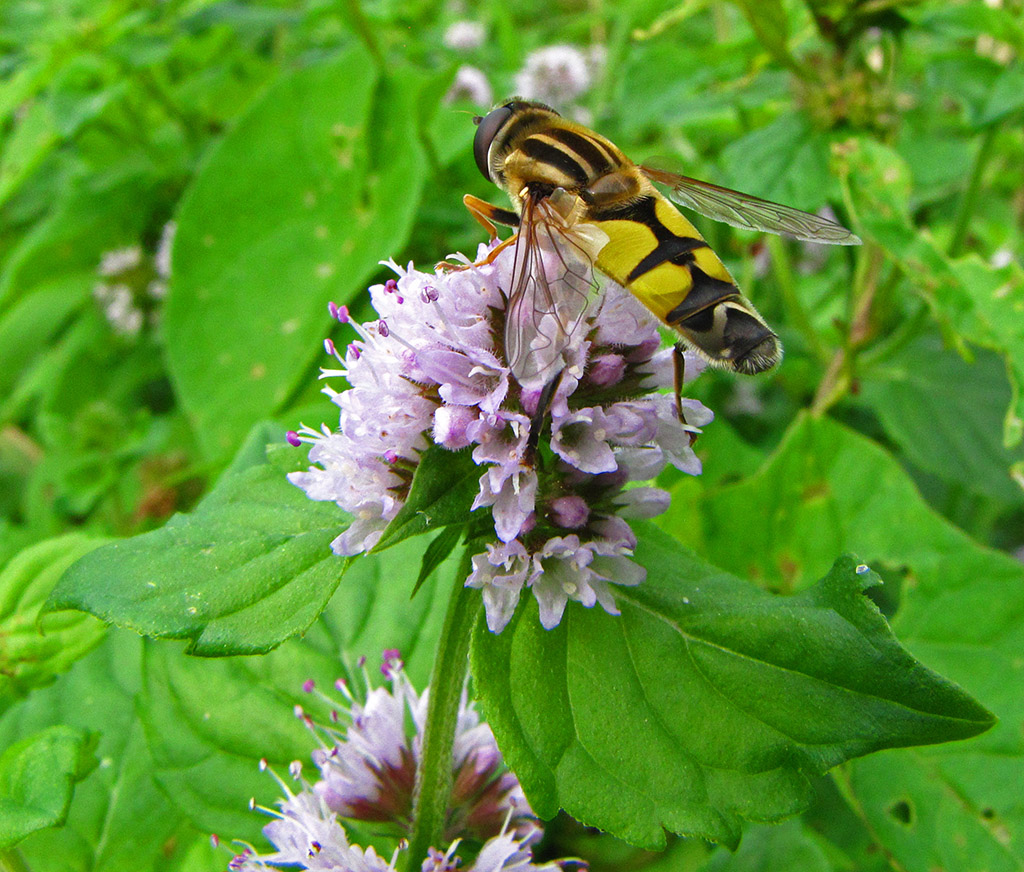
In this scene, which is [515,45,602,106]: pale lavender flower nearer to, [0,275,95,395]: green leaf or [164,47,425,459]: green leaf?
[164,47,425,459]: green leaf

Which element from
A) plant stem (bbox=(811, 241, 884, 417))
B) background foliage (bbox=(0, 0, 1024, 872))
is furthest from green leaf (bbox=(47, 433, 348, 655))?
plant stem (bbox=(811, 241, 884, 417))

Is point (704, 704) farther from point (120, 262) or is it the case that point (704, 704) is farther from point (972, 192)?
point (120, 262)

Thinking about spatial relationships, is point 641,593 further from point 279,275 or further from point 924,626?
point 279,275

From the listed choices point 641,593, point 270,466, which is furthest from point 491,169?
point 641,593

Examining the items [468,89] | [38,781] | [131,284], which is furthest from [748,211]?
[468,89]

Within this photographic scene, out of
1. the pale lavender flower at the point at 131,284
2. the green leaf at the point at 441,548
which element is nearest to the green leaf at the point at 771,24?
the green leaf at the point at 441,548
